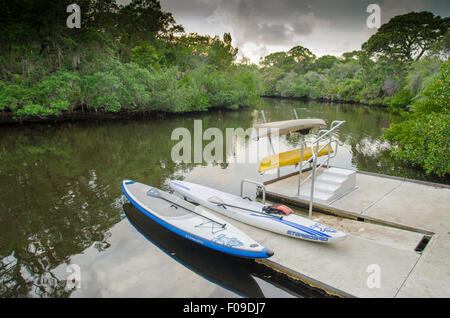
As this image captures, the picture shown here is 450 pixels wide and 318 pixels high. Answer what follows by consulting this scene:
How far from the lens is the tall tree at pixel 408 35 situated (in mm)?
36875

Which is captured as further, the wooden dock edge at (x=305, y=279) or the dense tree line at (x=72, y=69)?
the dense tree line at (x=72, y=69)

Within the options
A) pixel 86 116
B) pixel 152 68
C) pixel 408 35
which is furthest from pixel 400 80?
pixel 86 116

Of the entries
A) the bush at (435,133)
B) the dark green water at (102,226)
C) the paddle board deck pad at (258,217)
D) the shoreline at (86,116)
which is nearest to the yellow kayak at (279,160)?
the dark green water at (102,226)

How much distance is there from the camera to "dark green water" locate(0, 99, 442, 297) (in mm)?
5965

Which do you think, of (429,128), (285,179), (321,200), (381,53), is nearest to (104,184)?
(285,179)

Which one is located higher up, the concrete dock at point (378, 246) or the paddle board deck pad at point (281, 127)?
the paddle board deck pad at point (281, 127)

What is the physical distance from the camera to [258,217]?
7387 millimetres

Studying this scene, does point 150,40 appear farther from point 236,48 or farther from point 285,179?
point 285,179

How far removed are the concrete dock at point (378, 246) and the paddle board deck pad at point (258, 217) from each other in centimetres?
22

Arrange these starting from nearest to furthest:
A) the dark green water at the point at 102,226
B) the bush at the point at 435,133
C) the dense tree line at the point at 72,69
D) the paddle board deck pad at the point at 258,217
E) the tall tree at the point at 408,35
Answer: the dark green water at the point at 102,226, the paddle board deck pad at the point at 258,217, the bush at the point at 435,133, the dense tree line at the point at 72,69, the tall tree at the point at 408,35

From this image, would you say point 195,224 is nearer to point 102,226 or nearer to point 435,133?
point 102,226

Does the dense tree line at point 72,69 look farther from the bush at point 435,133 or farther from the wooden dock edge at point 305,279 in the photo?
the wooden dock edge at point 305,279

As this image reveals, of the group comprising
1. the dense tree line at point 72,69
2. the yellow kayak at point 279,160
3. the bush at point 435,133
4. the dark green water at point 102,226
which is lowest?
the dark green water at point 102,226

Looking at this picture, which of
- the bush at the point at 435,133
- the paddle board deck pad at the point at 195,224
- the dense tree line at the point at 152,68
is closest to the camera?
the paddle board deck pad at the point at 195,224
